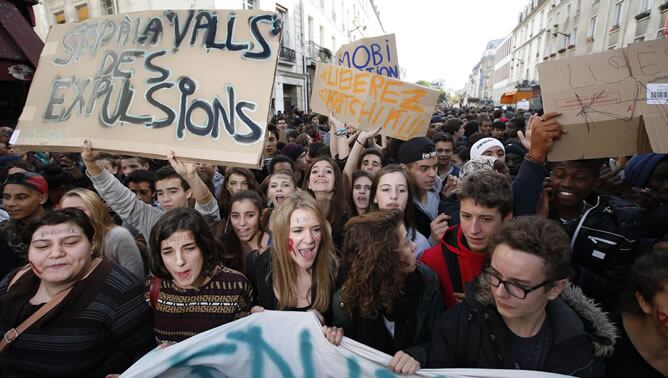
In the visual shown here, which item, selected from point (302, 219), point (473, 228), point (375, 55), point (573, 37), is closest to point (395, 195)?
point (473, 228)

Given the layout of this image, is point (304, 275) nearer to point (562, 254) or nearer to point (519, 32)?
point (562, 254)

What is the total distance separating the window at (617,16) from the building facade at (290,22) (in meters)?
18.3

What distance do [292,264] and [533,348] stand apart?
1225 millimetres

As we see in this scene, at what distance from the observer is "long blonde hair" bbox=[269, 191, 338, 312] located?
73.0 inches

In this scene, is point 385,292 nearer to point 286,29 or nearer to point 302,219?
point 302,219

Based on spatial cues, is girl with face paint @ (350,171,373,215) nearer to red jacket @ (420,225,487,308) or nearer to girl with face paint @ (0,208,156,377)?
red jacket @ (420,225,487,308)

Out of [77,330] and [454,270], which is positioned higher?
[454,270]

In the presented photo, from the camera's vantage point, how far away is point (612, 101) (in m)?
1.77

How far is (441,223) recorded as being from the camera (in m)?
2.20

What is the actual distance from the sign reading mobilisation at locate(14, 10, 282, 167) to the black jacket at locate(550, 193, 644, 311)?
1.92 metres

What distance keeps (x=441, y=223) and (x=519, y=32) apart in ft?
200

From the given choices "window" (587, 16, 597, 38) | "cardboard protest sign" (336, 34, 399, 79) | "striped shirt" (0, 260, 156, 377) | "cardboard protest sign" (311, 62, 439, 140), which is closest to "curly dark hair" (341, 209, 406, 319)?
"striped shirt" (0, 260, 156, 377)

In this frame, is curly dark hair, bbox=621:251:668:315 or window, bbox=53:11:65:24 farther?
window, bbox=53:11:65:24

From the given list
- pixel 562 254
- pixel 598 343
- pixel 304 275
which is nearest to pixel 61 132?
pixel 304 275
